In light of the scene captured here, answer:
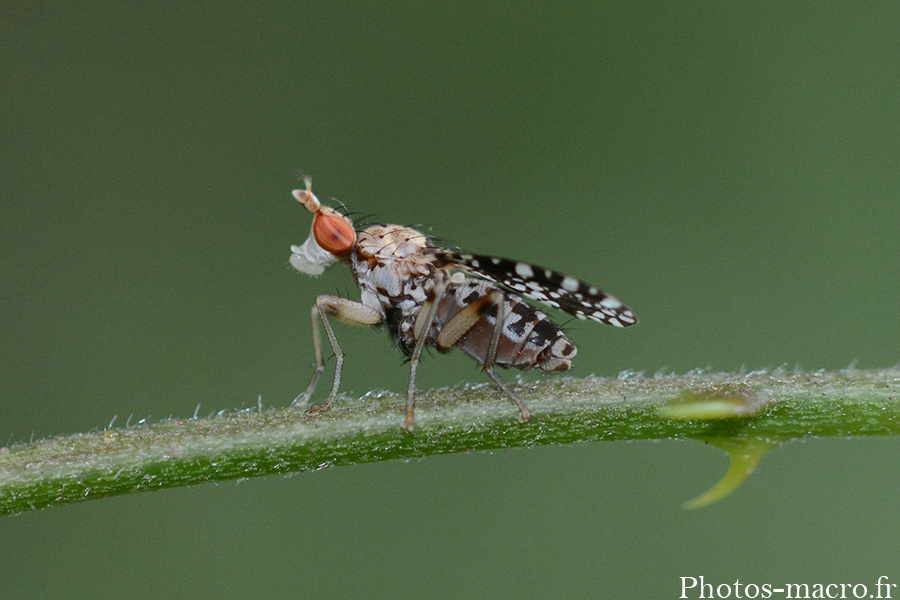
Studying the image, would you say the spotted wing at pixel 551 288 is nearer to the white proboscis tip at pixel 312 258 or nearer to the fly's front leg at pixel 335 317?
the fly's front leg at pixel 335 317

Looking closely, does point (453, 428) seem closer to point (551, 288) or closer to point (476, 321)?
point (551, 288)

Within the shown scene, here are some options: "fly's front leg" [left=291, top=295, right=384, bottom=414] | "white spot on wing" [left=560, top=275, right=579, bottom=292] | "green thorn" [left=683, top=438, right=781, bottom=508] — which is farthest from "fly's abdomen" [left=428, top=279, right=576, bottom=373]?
"green thorn" [left=683, top=438, right=781, bottom=508]

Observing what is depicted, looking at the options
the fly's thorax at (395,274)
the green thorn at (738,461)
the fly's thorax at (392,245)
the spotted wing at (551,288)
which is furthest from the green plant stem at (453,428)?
the fly's thorax at (392,245)

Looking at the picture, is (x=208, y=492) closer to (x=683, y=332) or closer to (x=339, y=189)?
(x=339, y=189)

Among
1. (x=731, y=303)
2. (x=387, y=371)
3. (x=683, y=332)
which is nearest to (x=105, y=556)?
(x=387, y=371)

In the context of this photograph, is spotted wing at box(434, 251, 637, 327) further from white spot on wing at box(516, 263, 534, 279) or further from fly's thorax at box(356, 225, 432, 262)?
fly's thorax at box(356, 225, 432, 262)

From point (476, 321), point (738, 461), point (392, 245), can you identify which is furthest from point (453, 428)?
point (392, 245)
